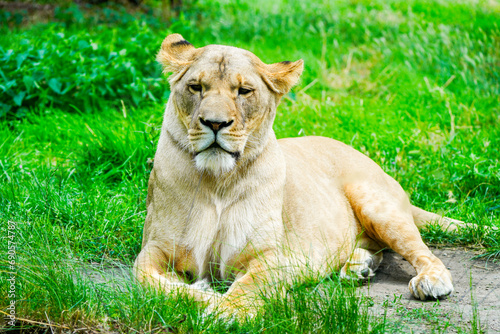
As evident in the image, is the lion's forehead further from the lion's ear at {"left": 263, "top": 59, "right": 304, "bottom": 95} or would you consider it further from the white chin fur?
the white chin fur

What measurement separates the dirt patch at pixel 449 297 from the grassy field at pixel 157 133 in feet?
0.42

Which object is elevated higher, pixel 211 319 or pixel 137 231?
pixel 211 319

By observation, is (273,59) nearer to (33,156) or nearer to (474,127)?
(474,127)

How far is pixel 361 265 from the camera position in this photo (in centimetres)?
358

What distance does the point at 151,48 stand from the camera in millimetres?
6309

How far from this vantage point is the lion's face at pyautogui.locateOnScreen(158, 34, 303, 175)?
285 cm

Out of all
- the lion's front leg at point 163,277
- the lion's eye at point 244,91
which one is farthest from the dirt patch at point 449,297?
the lion's eye at point 244,91

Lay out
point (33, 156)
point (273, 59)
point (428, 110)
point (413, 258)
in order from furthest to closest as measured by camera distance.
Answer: point (273, 59), point (428, 110), point (33, 156), point (413, 258)

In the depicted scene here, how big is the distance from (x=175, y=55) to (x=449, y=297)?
1.95 meters

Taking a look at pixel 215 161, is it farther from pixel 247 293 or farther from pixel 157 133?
pixel 157 133

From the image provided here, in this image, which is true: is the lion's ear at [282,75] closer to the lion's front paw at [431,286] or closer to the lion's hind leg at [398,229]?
the lion's hind leg at [398,229]

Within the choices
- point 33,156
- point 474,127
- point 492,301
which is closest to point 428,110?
point 474,127

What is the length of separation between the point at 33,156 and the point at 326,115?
274cm

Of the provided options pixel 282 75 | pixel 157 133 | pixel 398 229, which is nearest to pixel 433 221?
pixel 398 229
